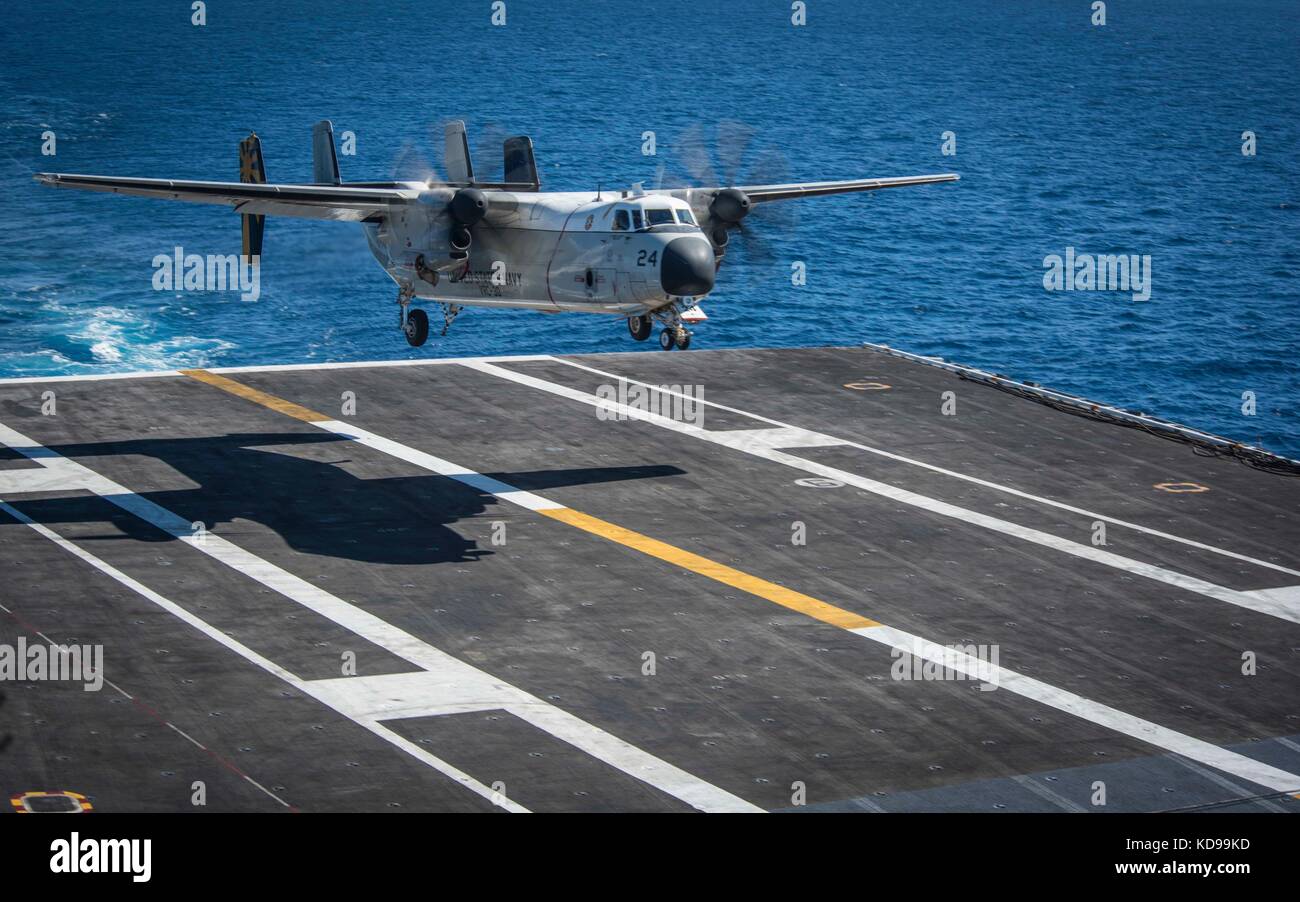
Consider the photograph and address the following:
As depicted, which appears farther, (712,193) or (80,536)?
(712,193)

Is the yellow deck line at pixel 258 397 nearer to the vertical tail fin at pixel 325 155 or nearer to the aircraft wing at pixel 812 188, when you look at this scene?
the vertical tail fin at pixel 325 155

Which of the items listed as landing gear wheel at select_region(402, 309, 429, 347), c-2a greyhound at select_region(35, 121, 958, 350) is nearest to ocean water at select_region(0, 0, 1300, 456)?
c-2a greyhound at select_region(35, 121, 958, 350)

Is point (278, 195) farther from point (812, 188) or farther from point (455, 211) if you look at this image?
point (812, 188)

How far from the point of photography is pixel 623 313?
125 feet

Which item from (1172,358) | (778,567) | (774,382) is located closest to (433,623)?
(778,567)

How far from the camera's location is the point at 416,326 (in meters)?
43.1

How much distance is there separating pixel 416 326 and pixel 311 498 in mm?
6755

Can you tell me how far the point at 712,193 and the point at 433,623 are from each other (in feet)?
47.5

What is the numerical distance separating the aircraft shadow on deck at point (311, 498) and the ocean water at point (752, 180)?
622cm

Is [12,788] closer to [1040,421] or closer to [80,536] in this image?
[80,536]

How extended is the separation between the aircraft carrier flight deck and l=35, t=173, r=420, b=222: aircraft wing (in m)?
6.92

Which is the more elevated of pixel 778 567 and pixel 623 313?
pixel 623 313

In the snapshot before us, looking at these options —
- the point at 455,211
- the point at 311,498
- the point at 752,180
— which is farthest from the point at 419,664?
the point at 752,180

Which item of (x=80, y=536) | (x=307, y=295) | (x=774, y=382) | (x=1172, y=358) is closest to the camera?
(x=80, y=536)
